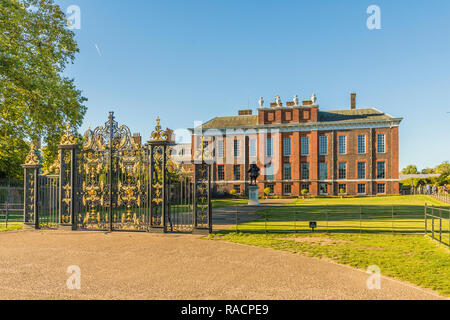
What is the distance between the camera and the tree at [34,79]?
18.3m

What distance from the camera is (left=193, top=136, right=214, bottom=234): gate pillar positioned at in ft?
41.1

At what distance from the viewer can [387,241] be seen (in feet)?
35.6

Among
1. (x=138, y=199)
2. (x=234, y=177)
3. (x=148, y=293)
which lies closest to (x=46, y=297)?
(x=148, y=293)

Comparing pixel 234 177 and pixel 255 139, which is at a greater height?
pixel 255 139

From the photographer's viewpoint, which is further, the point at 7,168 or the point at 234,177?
the point at 234,177

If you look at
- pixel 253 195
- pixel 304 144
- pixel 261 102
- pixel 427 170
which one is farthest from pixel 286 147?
pixel 427 170

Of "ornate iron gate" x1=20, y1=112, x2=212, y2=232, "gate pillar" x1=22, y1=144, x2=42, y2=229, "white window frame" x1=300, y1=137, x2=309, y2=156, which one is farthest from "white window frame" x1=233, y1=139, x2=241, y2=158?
"gate pillar" x1=22, y1=144, x2=42, y2=229

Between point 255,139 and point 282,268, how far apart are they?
147 ft

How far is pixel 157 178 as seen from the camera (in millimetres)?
13102

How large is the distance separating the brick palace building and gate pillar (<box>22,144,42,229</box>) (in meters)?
33.8

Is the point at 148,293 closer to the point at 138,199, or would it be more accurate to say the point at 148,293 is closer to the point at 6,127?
the point at 138,199

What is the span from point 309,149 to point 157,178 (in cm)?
3957

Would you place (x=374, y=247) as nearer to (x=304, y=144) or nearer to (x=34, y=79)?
(x=34, y=79)

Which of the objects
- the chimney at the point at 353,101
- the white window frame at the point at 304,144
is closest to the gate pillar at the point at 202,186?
the white window frame at the point at 304,144
